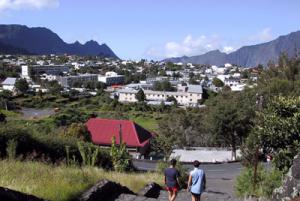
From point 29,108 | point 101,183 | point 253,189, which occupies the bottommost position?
point 29,108

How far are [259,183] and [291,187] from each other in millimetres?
3264

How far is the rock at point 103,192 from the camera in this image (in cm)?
788

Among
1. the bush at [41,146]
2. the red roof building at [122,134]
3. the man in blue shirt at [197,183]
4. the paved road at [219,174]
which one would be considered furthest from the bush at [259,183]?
the red roof building at [122,134]

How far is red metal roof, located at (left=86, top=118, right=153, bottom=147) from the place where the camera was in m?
42.1

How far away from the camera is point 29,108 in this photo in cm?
8825

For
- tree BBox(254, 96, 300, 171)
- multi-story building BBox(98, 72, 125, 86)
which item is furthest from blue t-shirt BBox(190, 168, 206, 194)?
multi-story building BBox(98, 72, 125, 86)

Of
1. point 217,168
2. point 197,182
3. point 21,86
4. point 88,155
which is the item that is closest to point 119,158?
point 88,155

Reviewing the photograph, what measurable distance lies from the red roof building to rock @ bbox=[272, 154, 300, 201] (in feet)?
108

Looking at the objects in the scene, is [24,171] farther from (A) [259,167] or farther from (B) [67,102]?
(B) [67,102]

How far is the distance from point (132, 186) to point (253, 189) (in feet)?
9.32

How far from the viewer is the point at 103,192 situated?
8656 millimetres

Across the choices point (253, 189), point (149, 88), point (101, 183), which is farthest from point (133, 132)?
point (149, 88)

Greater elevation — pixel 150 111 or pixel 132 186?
pixel 132 186

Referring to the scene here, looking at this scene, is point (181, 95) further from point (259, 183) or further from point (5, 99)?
point (259, 183)
